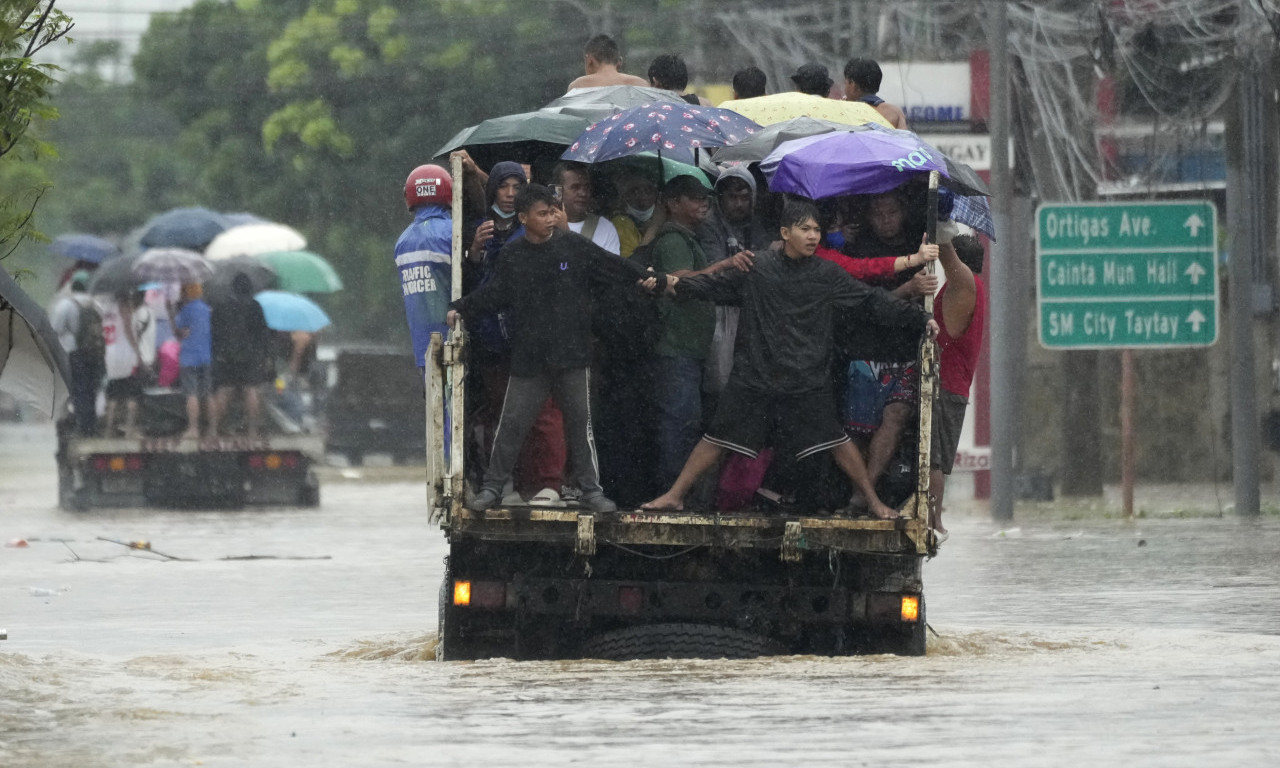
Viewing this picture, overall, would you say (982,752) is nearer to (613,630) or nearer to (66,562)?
(613,630)

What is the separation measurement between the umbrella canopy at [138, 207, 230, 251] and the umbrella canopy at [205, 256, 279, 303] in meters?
0.50

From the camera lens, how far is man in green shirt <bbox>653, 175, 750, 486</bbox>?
1056cm

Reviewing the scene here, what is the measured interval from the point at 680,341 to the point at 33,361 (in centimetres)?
289

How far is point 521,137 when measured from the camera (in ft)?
36.4

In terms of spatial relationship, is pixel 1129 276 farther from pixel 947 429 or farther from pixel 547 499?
pixel 547 499

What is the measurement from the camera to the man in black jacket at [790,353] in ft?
33.3

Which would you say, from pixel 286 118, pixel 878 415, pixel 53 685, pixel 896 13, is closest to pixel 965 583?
pixel 878 415

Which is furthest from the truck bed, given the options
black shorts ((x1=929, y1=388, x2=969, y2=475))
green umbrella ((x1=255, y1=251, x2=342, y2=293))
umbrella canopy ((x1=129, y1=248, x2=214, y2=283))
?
green umbrella ((x1=255, y1=251, x2=342, y2=293))

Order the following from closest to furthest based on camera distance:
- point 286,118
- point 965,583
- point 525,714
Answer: point 525,714, point 965,583, point 286,118

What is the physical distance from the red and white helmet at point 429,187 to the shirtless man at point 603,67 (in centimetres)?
141

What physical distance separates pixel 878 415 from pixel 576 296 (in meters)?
1.51

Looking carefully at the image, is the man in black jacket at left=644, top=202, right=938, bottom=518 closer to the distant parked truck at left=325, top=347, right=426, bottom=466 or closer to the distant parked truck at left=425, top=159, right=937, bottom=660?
the distant parked truck at left=425, top=159, right=937, bottom=660

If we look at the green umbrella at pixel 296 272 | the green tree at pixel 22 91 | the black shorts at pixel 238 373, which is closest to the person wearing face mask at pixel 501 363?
the green tree at pixel 22 91

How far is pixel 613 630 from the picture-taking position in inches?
409
